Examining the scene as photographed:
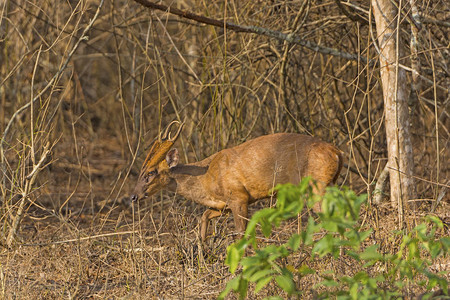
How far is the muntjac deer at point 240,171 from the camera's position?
24.1 ft

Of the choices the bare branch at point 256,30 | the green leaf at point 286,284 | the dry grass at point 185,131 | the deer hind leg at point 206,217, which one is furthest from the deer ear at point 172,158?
the green leaf at point 286,284

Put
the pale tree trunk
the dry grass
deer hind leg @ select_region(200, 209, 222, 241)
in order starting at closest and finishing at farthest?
the dry grass, the pale tree trunk, deer hind leg @ select_region(200, 209, 222, 241)

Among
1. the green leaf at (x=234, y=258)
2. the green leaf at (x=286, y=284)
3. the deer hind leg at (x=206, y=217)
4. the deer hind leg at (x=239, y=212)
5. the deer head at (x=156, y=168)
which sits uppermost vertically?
the green leaf at (x=234, y=258)

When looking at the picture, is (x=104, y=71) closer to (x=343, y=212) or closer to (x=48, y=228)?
(x=48, y=228)

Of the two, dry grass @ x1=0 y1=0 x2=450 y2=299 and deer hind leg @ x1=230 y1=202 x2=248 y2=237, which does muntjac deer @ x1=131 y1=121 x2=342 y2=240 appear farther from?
dry grass @ x1=0 y1=0 x2=450 y2=299

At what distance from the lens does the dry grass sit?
617cm

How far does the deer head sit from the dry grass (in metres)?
0.29

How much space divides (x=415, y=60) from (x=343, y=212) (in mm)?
3873

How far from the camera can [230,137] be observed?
9438mm

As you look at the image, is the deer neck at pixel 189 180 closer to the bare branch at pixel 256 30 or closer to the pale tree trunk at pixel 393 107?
the bare branch at pixel 256 30

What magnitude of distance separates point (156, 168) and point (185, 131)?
10.6 feet

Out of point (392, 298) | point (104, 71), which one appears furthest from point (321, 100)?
point (104, 71)

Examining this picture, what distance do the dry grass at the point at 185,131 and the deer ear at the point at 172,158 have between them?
1.37ft

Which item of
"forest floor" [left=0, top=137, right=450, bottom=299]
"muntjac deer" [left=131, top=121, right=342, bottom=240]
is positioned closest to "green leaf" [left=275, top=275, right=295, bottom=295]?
"forest floor" [left=0, top=137, right=450, bottom=299]
